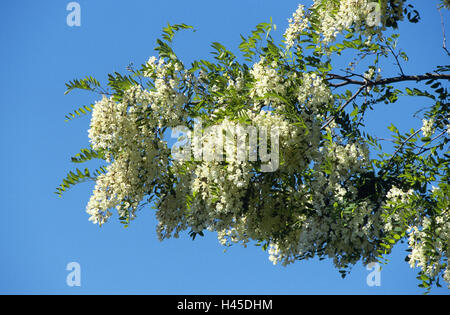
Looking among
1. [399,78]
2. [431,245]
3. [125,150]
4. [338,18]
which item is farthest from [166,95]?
[431,245]

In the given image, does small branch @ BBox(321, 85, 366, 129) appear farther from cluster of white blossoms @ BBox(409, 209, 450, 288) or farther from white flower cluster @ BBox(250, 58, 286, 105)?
cluster of white blossoms @ BBox(409, 209, 450, 288)

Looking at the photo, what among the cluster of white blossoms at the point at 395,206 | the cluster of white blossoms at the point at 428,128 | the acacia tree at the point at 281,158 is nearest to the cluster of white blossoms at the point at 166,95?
the acacia tree at the point at 281,158

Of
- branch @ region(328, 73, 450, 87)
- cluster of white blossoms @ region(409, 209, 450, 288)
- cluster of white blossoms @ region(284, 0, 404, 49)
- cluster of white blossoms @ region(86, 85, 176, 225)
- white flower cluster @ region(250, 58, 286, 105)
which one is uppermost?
cluster of white blossoms @ region(284, 0, 404, 49)

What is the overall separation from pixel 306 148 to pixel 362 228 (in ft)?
4.81

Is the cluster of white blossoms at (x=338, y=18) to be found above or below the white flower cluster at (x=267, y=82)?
above

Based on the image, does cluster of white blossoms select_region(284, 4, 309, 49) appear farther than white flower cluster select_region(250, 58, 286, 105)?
Yes

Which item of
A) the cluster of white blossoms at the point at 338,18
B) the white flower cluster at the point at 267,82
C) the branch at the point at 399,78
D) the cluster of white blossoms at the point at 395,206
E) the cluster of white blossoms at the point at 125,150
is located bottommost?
the cluster of white blossoms at the point at 395,206

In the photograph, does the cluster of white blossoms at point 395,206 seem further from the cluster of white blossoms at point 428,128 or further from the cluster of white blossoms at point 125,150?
the cluster of white blossoms at point 125,150

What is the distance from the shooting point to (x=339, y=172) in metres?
6.89

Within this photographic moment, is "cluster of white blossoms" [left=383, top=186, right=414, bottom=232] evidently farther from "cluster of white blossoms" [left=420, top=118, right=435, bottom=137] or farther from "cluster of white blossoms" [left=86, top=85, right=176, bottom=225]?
"cluster of white blossoms" [left=86, top=85, right=176, bottom=225]

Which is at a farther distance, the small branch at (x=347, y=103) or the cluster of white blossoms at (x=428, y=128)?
the cluster of white blossoms at (x=428, y=128)

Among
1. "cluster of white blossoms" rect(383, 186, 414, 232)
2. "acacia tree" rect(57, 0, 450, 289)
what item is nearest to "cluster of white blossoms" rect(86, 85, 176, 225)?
"acacia tree" rect(57, 0, 450, 289)

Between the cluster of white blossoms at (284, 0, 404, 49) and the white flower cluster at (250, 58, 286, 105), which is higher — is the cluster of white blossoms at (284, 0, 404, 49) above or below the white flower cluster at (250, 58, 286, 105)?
above

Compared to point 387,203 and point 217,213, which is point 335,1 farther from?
point 217,213
